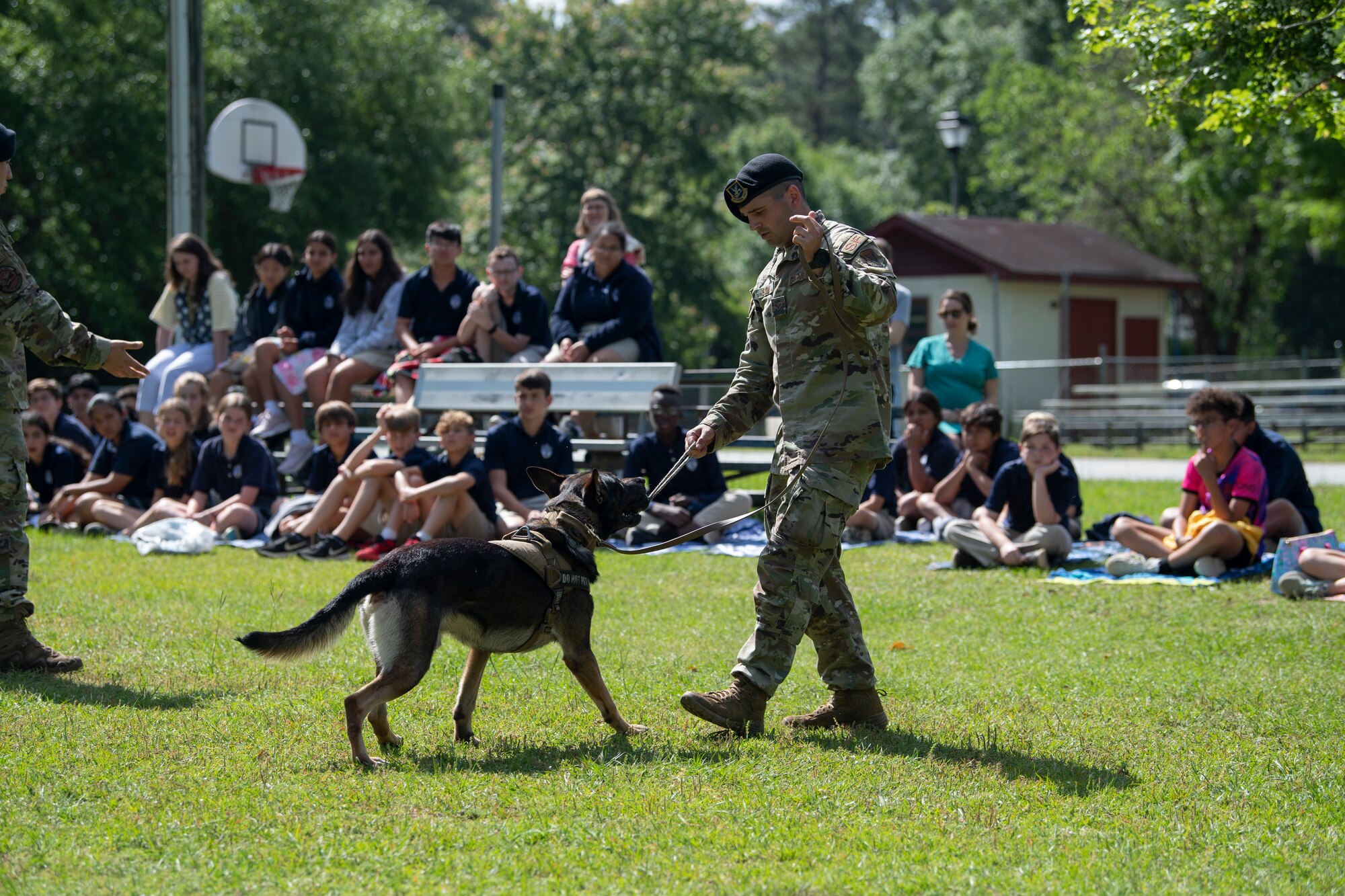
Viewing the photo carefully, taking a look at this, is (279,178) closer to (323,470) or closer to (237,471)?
(237,471)

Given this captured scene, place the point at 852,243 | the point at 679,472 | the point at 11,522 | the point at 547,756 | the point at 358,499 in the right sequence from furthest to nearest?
the point at 679,472 < the point at 358,499 < the point at 11,522 < the point at 852,243 < the point at 547,756

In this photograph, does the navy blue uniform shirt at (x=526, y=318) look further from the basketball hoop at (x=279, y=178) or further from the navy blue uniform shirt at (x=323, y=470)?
the basketball hoop at (x=279, y=178)

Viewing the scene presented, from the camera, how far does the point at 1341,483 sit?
15586mm

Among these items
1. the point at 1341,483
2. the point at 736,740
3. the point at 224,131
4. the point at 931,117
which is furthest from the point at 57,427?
the point at 931,117

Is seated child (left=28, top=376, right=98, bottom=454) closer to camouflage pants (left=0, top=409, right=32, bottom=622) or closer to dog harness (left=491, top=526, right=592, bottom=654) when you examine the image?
camouflage pants (left=0, top=409, right=32, bottom=622)

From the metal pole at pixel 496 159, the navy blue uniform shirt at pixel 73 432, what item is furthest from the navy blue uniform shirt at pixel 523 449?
the metal pole at pixel 496 159

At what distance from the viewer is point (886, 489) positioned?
11.6m

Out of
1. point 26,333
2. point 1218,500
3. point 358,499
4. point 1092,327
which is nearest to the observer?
point 26,333

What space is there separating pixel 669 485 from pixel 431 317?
3244 mm

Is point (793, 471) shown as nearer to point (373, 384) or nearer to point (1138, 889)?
point (1138, 889)

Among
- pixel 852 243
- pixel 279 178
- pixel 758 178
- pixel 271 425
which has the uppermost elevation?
pixel 279 178

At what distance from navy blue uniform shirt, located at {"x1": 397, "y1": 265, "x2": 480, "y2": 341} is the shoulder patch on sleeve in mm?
7983

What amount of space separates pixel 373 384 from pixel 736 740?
8.67 meters

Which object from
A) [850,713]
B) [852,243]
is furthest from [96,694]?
[852,243]
